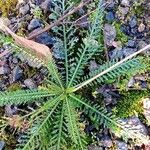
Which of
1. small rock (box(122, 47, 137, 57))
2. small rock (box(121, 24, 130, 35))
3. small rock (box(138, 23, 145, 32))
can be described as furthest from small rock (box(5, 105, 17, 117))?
small rock (box(138, 23, 145, 32))

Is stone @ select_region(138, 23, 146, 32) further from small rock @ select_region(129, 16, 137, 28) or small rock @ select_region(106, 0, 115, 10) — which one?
small rock @ select_region(106, 0, 115, 10)

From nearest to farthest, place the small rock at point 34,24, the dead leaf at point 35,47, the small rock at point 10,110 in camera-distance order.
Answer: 1. the dead leaf at point 35,47
2. the small rock at point 10,110
3. the small rock at point 34,24

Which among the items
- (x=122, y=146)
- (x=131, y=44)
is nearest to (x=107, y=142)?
(x=122, y=146)

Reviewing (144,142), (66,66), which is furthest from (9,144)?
(144,142)

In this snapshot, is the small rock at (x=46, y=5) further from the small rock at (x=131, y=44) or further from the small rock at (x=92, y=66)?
the small rock at (x=131, y=44)

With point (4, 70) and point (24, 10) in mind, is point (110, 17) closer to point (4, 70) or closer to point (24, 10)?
point (24, 10)

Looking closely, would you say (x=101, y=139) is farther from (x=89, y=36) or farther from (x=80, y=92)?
(x=89, y=36)

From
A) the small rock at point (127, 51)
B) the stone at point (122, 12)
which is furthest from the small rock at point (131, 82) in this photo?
the stone at point (122, 12)
